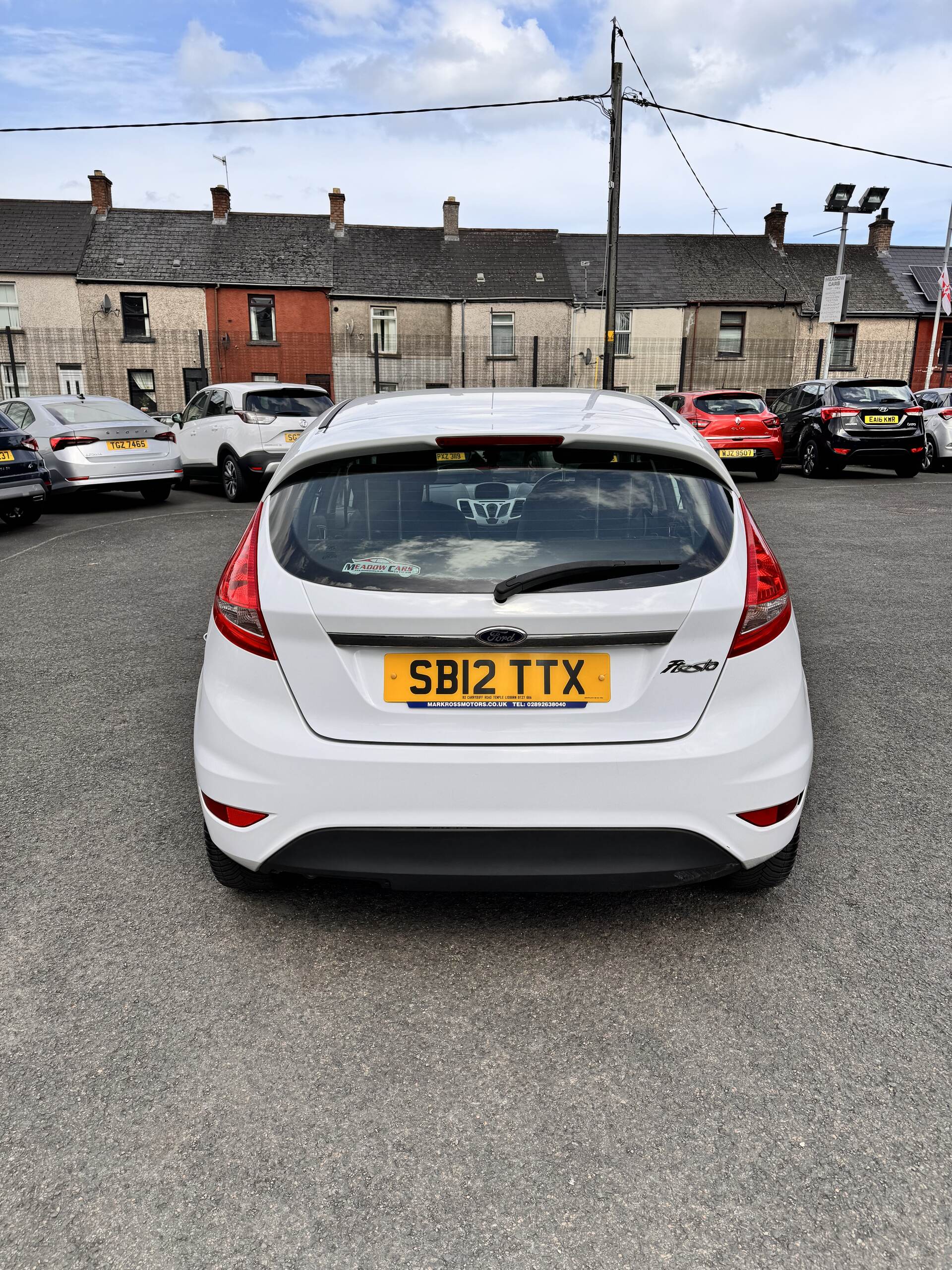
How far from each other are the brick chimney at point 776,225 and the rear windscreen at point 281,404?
32648 mm

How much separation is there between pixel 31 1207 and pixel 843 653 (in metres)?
4.94

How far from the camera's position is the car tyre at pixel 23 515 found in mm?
11414

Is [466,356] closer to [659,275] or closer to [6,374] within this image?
[659,275]

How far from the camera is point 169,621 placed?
6.52 metres

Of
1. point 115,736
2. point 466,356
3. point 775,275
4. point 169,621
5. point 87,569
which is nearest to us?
point 115,736

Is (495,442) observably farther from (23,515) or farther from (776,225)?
(776,225)

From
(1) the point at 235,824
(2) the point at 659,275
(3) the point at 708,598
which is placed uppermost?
(2) the point at 659,275

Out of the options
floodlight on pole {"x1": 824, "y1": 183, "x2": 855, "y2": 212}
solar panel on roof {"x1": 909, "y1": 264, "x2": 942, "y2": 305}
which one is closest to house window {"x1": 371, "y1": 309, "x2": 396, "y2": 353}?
floodlight on pole {"x1": 824, "y1": 183, "x2": 855, "y2": 212}

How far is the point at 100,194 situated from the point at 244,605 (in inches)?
1560

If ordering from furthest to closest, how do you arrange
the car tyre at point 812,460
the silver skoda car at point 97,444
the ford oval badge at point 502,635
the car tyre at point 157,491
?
the car tyre at point 812,460, the car tyre at point 157,491, the silver skoda car at point 97,444, the ford oval badge at point 502,635

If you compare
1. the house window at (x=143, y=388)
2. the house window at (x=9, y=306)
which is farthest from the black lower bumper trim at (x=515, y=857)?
the house window at (x=9, y=306)

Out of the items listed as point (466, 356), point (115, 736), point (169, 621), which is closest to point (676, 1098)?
point (115, 736)

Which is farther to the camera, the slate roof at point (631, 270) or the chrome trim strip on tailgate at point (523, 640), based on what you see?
the slate roof at point (631, 270)

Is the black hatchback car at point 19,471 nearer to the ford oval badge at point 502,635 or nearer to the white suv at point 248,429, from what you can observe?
the white suv at point 248,429
